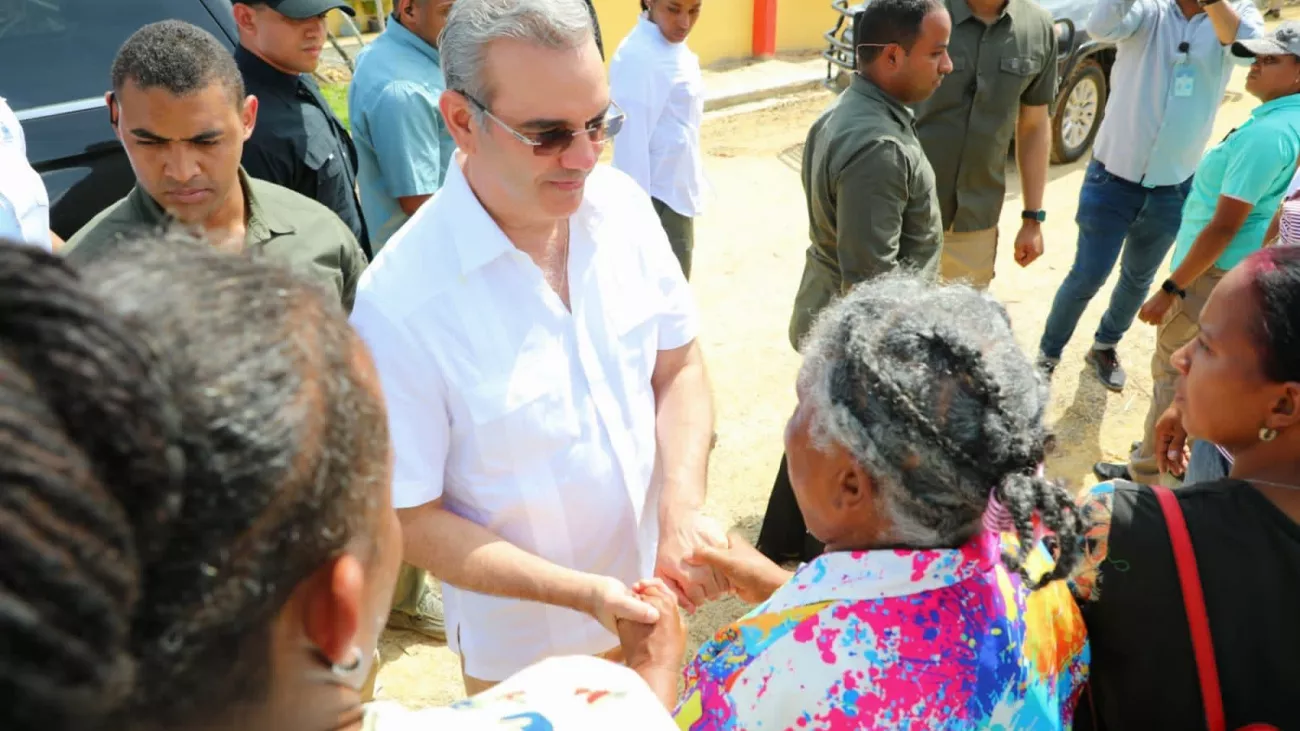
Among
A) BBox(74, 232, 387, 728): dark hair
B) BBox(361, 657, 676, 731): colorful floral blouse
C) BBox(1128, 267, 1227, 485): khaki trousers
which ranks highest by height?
BBox(74, 232, 387, 728): dark hair

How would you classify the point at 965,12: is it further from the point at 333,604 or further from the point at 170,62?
the point at 333,604

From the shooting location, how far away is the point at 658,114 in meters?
5.02

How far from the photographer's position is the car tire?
796cm

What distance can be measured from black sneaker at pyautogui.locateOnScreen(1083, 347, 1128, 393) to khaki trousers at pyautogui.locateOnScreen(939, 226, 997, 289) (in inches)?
44.3

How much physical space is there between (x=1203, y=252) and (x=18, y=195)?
423cm

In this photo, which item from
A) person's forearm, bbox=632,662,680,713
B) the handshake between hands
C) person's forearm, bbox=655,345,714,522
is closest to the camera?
person's forearm, bbox=632,662,680,713

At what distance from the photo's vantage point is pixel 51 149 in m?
3.71

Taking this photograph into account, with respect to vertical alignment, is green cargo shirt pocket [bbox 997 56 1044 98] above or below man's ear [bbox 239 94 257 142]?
below

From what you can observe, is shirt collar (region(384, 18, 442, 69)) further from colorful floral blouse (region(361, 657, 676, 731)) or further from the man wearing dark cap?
colorful floral blouse (region(361, 657, 676, 731))

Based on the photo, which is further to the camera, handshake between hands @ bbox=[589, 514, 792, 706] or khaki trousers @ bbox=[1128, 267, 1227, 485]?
khaki trousers @ bbox=[1128, 267, 1227, 485]

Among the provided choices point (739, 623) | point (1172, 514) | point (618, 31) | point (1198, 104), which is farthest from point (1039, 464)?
point (618, 31)

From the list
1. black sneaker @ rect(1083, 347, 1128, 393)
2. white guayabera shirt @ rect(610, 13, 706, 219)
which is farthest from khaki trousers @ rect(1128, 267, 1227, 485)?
white guayabera shirt @ rect(610, 13, 706, 219)

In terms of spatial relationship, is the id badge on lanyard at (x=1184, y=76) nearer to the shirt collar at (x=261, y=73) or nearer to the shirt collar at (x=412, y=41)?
the shirt collar at (x=412, y=41)

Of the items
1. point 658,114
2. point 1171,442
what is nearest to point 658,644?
point 1171,442
